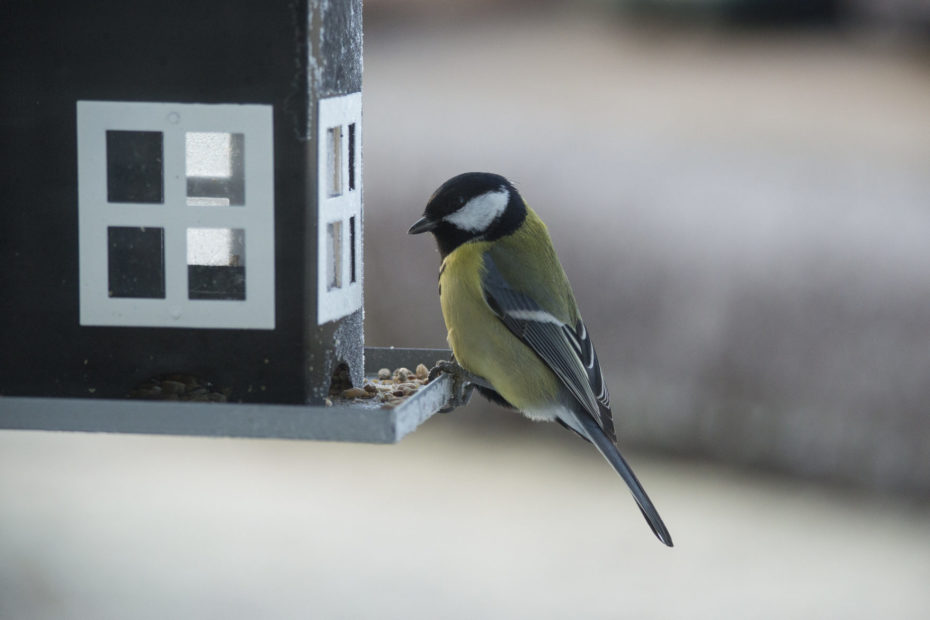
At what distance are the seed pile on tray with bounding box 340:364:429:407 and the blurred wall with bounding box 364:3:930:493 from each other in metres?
4.50

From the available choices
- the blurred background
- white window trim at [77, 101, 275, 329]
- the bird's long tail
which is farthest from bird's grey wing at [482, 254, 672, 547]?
the blurred background

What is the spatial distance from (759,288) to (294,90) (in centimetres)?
552

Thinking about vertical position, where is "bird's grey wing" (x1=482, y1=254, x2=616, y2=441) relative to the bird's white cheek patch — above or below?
below

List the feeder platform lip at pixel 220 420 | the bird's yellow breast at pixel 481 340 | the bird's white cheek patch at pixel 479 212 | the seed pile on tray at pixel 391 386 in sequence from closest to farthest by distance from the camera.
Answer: the feeder platform lip at pixel 220 420 → the seed pile on tray at pixel 391 386 → the bird's yellow breast at pixel 481 340 → the bird's white cheek patch at pixel 479 212

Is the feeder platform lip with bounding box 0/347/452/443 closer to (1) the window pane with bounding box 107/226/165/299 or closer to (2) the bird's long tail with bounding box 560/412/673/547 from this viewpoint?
(1) the window pane with bounding box 107/226/165/299

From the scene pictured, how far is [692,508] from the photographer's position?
9.19 metres

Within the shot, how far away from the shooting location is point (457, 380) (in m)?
4.32

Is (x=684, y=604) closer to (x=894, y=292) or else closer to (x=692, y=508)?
(x=692, y=508)

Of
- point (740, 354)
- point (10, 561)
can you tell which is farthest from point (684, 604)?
point (10, 561)

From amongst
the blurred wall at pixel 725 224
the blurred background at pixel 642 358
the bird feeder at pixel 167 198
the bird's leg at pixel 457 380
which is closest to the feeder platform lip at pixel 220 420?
the bird feeder at pixel 167 198

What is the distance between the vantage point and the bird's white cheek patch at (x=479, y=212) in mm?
4500

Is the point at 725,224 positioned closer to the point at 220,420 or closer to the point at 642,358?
the point at 642,358

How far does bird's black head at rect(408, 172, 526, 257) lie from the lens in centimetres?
445

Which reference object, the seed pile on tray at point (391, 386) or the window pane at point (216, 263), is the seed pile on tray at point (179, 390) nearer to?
the window pane at point (216, 263)
